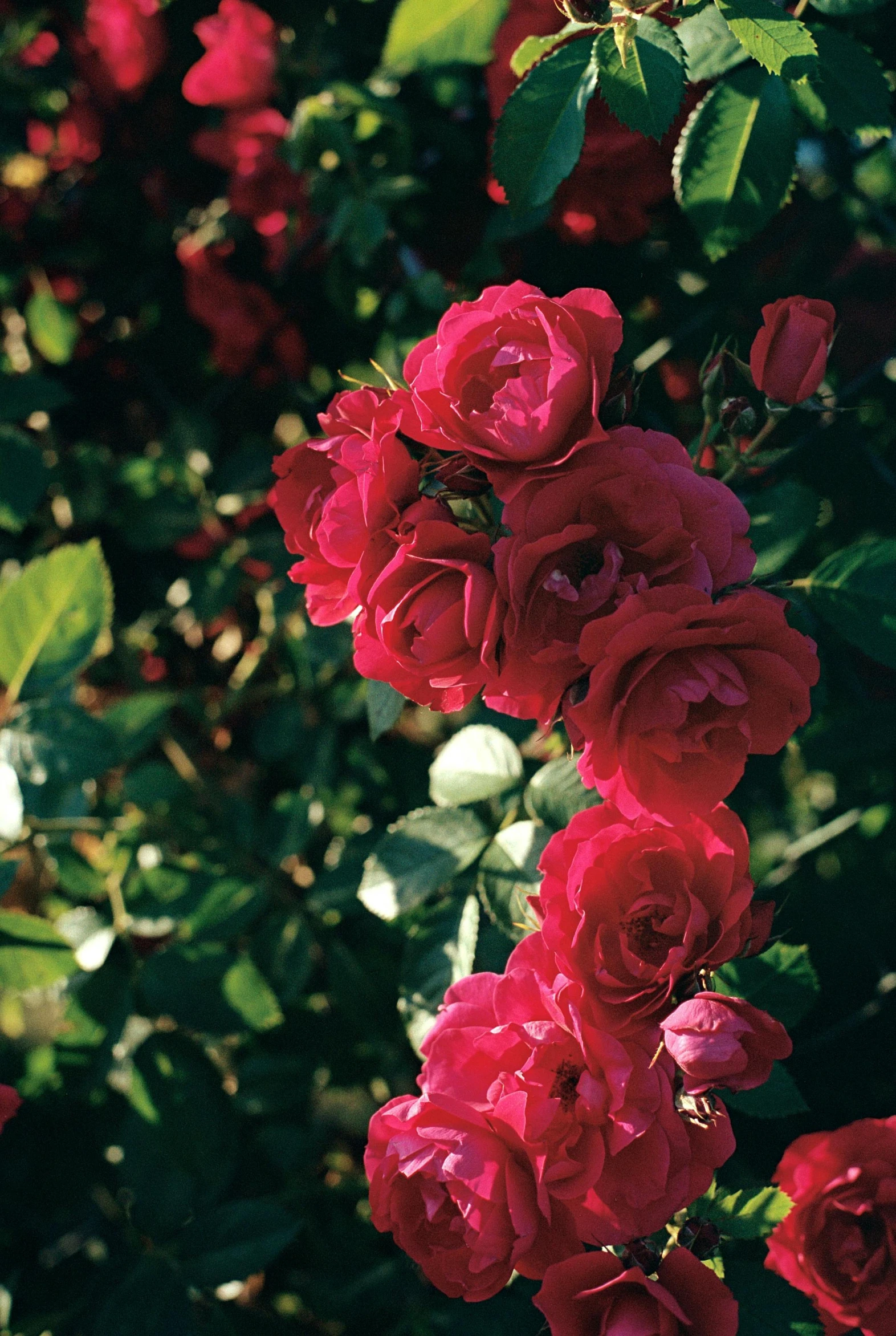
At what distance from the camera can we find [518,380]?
1.89 ft

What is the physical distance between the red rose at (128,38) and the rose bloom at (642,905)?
1360mm

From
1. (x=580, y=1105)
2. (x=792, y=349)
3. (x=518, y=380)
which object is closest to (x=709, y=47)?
(x=792, y=349)

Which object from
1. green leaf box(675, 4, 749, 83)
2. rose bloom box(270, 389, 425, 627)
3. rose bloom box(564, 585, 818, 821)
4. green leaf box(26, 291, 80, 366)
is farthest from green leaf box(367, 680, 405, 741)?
green leaf box(26, 291, 80, 366)

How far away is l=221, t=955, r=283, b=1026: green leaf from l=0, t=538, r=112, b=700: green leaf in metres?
0.37

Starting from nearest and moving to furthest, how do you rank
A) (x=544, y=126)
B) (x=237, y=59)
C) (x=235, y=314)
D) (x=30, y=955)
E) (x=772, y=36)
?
(x=772, y=36) < (x=544, y=126) < (x=30, y=955) < (x=237, y=59) < (x=235, y=314)

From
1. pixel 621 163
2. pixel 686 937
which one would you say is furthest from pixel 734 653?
pixel 621 163

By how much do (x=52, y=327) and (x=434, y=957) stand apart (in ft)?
3.88

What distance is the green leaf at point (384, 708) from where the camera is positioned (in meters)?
0.75

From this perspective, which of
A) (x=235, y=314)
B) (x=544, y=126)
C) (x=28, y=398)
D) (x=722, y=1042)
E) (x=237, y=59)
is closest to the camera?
(x=722, y=1042)

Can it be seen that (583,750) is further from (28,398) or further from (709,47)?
(28,398)

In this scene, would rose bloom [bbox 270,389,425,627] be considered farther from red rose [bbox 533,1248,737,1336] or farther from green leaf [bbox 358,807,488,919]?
red rose [bbox 533,1248,737,1336]

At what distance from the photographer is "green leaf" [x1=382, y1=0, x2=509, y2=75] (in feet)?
3.14

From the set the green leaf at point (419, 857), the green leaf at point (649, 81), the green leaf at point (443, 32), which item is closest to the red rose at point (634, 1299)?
the green leaf at point (419, 857)

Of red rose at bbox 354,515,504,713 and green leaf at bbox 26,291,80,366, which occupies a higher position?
red rose at bbox 354,515,504,713
